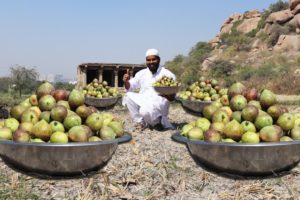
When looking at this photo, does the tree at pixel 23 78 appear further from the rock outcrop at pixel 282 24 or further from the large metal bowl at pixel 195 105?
the large metal bowl at pixel 195 105

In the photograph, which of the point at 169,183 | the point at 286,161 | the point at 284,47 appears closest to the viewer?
the point at 286,161

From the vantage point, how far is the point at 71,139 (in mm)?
3318

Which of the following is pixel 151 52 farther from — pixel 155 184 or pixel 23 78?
pixel 23 78

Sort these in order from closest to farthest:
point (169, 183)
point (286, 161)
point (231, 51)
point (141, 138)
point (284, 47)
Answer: point (286, 161) → point (169, 183) → point (141, 138) → point (284, 47) → point (231, 51)

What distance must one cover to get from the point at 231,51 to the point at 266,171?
47124 millimetres

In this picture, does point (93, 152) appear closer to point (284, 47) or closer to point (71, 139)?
point (71, 139)

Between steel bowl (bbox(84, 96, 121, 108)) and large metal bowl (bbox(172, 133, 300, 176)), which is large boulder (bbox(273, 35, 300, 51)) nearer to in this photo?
steel bowl (bbox(84, 96, 121, 108))

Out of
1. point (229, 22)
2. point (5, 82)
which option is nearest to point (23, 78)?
point (5, 82)

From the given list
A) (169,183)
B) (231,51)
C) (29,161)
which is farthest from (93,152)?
(231,51)

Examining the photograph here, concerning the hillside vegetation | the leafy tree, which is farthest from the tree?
the hillside vegetation

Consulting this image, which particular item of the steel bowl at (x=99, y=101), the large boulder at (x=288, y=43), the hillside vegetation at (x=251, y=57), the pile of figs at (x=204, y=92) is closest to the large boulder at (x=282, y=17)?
the hillside vegetation at (x=251, y=57)

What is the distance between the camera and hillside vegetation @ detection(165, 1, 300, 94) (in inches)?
1265

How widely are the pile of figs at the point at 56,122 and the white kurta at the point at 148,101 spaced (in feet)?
10.1

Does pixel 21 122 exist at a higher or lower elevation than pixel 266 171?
higher
